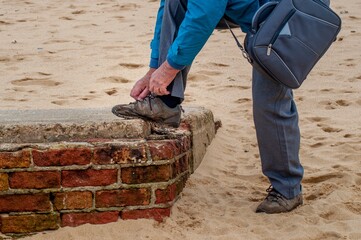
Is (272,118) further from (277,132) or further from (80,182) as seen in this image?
(80,182)

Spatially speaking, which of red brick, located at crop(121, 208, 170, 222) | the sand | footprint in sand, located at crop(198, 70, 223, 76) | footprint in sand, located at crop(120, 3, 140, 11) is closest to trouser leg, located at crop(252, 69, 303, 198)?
the sand

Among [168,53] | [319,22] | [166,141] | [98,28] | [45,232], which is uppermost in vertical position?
[319,22]

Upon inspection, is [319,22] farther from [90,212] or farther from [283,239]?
[90,212]

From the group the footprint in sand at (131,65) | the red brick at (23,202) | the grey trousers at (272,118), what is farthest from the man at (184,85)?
the footprint in sand at (131,65)

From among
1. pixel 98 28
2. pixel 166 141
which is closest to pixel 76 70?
pixel 98 28

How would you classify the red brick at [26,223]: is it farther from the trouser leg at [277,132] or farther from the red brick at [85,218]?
the trouser leg at [277,132]

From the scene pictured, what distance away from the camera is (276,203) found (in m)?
2.89

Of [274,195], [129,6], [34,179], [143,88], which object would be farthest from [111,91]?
[129,6]

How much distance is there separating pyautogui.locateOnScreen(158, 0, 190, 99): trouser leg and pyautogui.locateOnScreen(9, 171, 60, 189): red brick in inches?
22.7

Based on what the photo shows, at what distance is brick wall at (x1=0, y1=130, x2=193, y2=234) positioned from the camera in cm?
258

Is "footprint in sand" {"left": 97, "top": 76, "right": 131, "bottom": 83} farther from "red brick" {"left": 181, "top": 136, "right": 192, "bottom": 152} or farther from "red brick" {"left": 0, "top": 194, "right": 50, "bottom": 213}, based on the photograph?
"red brick" {"left": 0, "top": 194, "right": 50, "bottom": 213}

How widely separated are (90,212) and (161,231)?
29 cm

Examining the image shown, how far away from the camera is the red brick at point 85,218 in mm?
2658

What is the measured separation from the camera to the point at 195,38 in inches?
99.0
